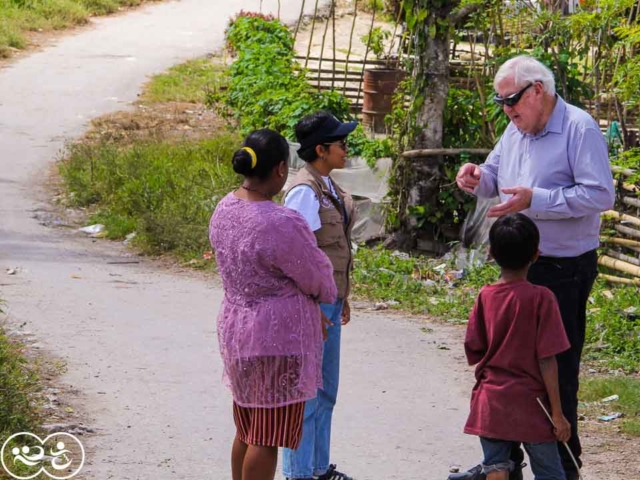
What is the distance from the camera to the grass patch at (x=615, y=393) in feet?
19.7

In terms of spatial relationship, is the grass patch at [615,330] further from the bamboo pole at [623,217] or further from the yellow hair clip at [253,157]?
the yellow hair clip at [253,157]

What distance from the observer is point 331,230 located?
15.5ft

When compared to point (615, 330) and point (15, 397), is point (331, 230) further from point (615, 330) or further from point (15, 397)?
point (615, 330)

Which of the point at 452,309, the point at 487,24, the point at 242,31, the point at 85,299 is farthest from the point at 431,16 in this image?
the point at 242,31

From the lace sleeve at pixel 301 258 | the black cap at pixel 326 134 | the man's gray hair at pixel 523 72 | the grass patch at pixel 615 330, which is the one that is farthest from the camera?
the grass patch at pixel 615 330

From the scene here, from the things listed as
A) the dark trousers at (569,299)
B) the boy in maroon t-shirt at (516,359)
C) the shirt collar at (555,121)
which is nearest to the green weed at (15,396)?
the boy in maroon t-shirt at (516,359)

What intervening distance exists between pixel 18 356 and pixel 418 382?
243cm

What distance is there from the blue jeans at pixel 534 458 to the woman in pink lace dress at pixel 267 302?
75cm

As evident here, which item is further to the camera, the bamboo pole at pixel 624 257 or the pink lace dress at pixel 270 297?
the bamboo pole at pixel 624 257

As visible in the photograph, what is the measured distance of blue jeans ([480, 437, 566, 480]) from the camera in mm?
4227

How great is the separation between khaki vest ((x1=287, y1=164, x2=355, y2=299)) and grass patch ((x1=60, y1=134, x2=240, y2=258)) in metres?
5.33

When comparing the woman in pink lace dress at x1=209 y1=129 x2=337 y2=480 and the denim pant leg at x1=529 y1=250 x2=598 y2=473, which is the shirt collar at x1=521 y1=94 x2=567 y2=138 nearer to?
the denim pant leg at x1=529 y1=250 x2=598 y2=473

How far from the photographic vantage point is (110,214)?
37.4 ft

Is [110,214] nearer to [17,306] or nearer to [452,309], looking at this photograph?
[17,306]
